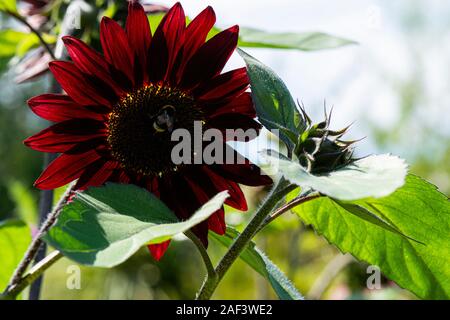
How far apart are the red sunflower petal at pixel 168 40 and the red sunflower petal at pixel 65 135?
0.04 meters

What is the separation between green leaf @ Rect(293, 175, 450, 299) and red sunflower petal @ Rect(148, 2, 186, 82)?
110mm

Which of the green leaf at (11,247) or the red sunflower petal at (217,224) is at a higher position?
the green leaf at (11,247)

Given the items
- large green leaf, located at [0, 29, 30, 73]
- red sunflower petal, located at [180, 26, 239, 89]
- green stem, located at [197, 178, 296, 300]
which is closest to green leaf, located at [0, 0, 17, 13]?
large green leaf, located at [0, 29, 30, 73]

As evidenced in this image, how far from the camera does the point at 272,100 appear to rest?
0.36 m

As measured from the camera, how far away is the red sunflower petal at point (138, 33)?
381 millimetres

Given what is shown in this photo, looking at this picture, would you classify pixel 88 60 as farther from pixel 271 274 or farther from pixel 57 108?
pixel 271 274

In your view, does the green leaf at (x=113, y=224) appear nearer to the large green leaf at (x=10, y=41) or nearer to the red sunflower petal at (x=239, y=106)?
the red sunflower petal at (x=239, y=106)

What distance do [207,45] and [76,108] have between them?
3.2 inches

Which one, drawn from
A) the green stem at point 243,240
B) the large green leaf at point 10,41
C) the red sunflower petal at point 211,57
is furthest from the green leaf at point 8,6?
the green stem at point 243,240

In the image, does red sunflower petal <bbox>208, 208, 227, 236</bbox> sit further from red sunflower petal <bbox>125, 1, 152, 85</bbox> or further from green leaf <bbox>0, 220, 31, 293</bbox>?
green leaf <bbox>0, 220, 31, 293</bbox>

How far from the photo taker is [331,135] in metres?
0.35
